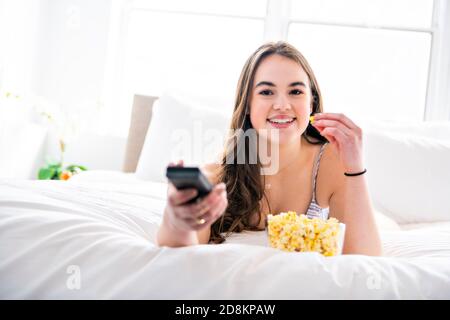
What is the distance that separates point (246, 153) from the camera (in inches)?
Answer: 53.3

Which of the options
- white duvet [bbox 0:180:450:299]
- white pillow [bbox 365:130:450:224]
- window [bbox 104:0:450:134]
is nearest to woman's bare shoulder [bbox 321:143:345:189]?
white pillow [bbox 365:130:450:224]

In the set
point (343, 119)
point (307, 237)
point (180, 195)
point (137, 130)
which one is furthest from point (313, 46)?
point (180, 195)

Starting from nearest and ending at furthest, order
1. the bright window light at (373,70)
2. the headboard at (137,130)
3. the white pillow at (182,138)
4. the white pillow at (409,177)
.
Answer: the white pillow at (409,177) → the white pillow at (182,138) → the headboard at (137,130) → the bright window light at (373,70)

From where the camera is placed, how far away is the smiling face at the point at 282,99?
117 centimetres

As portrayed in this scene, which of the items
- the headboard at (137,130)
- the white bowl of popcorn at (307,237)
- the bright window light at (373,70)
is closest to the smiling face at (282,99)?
the white bowl of popcorn at (307,237)

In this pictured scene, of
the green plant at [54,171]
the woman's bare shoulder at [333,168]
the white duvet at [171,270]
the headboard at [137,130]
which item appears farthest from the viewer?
the green plant at [54,171]

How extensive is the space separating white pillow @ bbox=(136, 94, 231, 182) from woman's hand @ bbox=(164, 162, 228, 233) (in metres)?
1.05

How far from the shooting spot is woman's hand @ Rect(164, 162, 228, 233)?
0.67 m

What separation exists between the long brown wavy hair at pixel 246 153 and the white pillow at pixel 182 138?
0.46m

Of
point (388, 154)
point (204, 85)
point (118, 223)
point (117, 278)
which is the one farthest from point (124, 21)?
point (117, 278)

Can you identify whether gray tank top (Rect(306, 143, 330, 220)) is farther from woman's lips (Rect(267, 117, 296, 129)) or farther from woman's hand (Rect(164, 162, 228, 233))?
woman's hand (Rect(164, 162, 228, 233))

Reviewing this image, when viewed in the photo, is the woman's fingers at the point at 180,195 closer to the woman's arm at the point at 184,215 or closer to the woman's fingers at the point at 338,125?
the woman's arm at the point at 184,215
